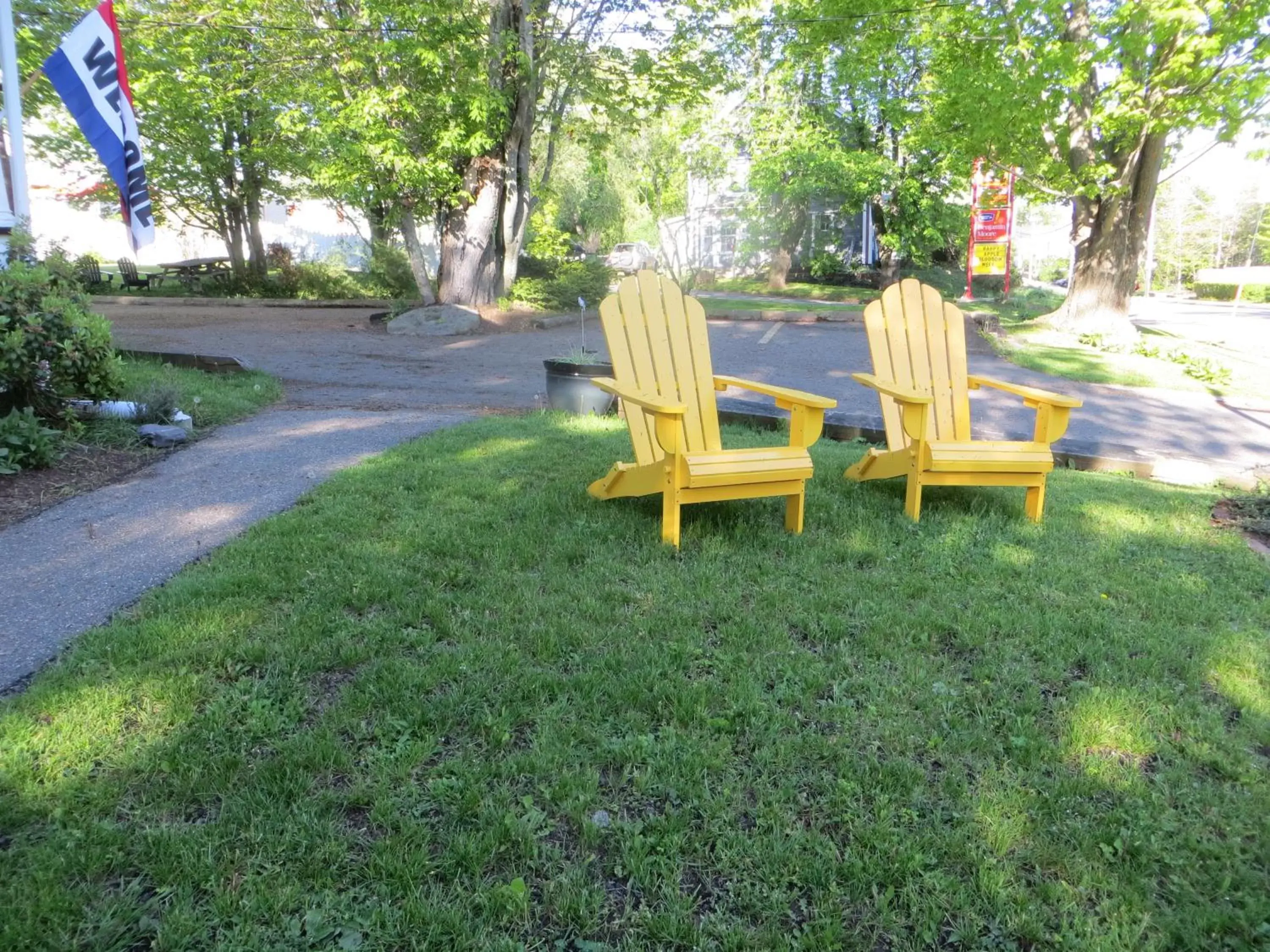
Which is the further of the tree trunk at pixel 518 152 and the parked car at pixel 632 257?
the parked car at pixel 632 257

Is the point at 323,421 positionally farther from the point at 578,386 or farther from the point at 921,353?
the point at 921,353

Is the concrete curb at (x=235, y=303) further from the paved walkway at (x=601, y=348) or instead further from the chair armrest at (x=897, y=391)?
the chair armrest at (x=897, y=391)

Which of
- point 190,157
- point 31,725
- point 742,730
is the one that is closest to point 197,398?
point 31,725

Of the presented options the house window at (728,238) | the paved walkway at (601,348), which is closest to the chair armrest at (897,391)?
the paved walkway at (601,348)

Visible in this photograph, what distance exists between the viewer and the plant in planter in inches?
248

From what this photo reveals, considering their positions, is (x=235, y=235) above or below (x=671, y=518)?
above

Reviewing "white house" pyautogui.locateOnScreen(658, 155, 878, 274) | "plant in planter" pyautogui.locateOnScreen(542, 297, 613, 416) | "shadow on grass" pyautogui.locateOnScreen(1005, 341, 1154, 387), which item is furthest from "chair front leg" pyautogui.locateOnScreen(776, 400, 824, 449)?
"white house" pyautogui.locateOnScreen(658, 155, 878, 274)

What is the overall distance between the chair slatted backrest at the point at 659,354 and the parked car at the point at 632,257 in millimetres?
19418

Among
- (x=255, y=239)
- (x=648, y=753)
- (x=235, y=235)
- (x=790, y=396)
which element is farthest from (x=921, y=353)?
(x=235, y=235)

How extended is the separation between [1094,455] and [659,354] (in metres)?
3.42

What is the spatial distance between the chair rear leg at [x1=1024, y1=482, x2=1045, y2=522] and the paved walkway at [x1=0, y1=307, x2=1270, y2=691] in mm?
1963

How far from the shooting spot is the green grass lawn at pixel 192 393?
5.12 m

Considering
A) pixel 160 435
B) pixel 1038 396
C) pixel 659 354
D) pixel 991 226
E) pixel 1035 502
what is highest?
pixel 991 226

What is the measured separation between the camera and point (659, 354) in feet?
13.7
